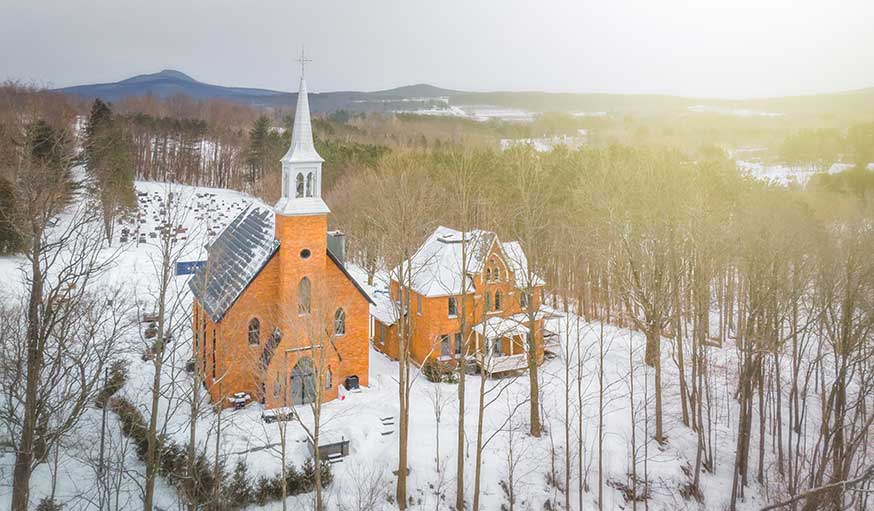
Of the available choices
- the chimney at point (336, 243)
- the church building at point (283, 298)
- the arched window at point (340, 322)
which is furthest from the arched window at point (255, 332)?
the chimney at point (336, 243)

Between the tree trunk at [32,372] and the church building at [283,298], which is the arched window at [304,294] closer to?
the church building at [283,298]

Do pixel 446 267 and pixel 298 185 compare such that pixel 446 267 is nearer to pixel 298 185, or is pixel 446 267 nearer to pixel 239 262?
pixel 298 185

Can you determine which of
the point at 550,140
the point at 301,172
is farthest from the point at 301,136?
the point at 550,140

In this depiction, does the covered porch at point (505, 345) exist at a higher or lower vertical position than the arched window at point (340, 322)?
lower

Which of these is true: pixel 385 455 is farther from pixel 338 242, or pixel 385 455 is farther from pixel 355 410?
pixel 338 242

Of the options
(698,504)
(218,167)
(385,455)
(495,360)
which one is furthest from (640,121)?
(218,167)

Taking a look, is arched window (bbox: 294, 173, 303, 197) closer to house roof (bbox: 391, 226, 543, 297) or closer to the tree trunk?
house roof (bbox: 391, 226, 543, 297)
